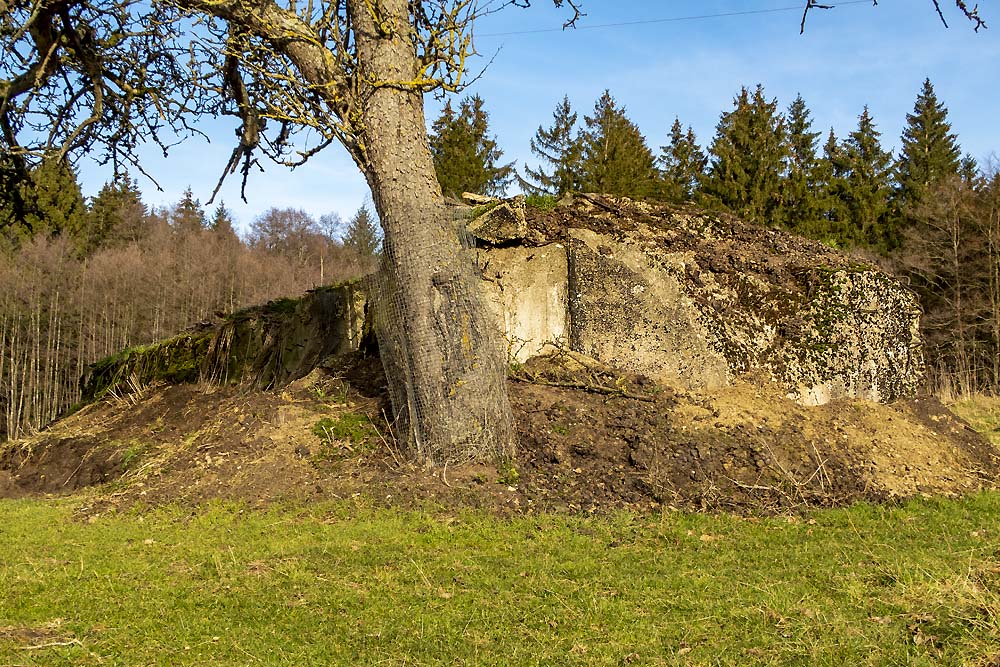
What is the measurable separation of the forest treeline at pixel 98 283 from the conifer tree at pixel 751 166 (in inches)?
591

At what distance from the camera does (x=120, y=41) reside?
870cm

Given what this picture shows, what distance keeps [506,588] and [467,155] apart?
26.2 m

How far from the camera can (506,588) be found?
4.19m

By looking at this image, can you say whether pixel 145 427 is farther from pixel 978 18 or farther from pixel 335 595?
Answer: pixel 978 18

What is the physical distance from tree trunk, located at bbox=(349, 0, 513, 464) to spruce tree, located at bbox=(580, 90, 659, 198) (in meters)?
19.7

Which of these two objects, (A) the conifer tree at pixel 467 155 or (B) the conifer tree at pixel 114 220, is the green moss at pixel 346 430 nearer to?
(A) the conifer tree at pixel 467 155

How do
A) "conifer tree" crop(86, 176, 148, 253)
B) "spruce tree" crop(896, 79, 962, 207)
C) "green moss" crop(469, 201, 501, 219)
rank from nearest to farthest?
1. "green moss" crop(469, 201, 501, 219)
2. "spruce tree" crop(896, 79, 962, 207)
3. "conifer tree" crop(86, 176, 148, 253)

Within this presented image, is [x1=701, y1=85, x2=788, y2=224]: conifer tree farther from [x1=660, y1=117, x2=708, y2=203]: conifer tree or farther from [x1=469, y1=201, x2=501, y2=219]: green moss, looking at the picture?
[x1=469, y1=201, x2=501, y2=219]: green moss

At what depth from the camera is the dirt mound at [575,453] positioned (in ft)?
19.9

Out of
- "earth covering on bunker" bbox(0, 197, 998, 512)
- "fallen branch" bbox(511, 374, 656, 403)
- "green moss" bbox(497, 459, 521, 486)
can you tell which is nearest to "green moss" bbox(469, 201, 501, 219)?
"earth covering on bunker" bbox(0, 197, 998, 512)

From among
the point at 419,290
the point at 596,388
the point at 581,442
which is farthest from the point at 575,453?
the point at 419,290

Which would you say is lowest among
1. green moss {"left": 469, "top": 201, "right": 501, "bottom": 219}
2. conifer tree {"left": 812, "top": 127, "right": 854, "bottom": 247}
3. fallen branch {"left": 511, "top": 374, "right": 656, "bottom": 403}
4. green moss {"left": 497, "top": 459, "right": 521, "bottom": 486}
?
green moss {"left": 497, "top": 459, "right": 521, "bottom": 486}

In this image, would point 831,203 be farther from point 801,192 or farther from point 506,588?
point 506,588

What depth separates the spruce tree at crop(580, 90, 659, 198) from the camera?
90.3 feet
